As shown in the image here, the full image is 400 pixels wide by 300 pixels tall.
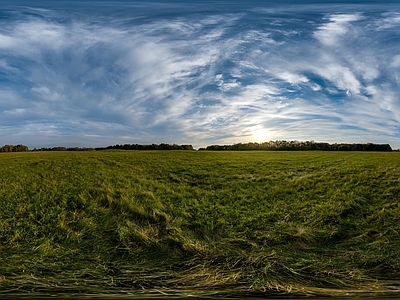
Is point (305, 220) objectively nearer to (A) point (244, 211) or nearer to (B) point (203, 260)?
(A) point (244, 211)

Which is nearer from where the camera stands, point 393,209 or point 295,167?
point 393,209

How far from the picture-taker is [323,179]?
24.2ft

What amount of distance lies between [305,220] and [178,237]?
2144 mm

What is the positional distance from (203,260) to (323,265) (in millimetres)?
1258

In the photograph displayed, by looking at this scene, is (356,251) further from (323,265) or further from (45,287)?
(45,287)

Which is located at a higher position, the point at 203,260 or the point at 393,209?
the point at 393,209

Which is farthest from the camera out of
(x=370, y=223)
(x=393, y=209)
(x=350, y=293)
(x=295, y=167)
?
(x=295, y=167)

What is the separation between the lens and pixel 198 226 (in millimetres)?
5336

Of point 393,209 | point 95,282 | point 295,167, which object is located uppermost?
point 295,167

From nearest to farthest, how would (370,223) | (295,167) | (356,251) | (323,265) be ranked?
(323,265), (356,251), (370,223), (295,167)

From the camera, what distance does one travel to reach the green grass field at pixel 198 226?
3.23 metres

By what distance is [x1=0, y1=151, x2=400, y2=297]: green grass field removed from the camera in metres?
3.23

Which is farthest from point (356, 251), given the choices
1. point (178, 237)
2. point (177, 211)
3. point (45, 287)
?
point (45, 287)

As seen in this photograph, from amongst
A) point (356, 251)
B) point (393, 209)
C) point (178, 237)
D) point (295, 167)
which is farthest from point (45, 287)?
point (295, 167)
